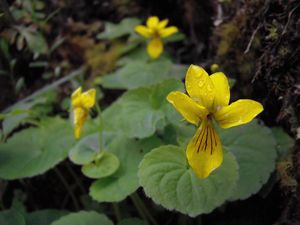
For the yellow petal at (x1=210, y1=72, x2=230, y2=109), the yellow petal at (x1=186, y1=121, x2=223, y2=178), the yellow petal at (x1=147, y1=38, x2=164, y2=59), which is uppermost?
the yellow petal at (x1=210, y1=72, x2=230, y2=109)

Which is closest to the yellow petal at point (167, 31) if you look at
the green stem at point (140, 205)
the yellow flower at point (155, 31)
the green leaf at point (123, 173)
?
the yellow flower at point (155, 31)

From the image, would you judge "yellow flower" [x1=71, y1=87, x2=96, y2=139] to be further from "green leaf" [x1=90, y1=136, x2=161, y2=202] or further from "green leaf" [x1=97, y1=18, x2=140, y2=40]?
"green leaf" [x1=97, y1=18, x2=140, y2=40]

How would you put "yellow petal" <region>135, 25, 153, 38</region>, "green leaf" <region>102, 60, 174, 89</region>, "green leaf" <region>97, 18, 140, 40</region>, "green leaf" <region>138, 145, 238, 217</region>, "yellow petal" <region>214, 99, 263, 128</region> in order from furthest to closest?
"green leaf" <region>97, 18, 140, 40</region> < "yellow petal" <region>135, 25, 153, 38</region> < "green leaf" <region>102, 60, 174, 89</region> < "green leaf" <region>138, 145, 238, 217</region> < "yellow petal" <region>214, 99, 263, 128</region>

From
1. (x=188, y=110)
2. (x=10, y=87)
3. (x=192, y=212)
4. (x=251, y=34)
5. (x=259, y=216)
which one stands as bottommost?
(x=259, y=216)

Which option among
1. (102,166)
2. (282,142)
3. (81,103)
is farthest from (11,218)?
(282,142)

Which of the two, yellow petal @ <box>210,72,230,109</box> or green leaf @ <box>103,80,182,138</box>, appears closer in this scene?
yellow petal @ <box>210,72,230,109</box>

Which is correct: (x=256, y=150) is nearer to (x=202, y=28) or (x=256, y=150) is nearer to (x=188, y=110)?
(x=188, y=110)

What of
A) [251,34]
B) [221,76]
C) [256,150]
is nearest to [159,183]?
[221,76]

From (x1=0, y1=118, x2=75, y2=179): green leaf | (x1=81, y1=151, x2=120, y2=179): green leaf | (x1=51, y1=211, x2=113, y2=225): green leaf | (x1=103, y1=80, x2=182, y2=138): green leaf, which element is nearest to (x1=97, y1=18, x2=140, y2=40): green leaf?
(x1=0, y1=118, x2=75, y2=179): green leaf
